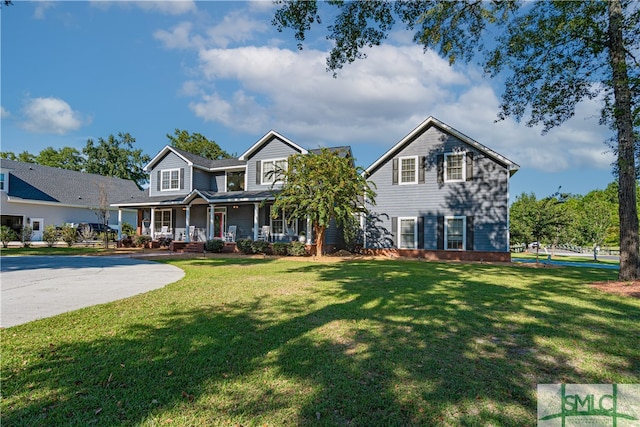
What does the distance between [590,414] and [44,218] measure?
37.2m

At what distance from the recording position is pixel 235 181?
23891 millimetres

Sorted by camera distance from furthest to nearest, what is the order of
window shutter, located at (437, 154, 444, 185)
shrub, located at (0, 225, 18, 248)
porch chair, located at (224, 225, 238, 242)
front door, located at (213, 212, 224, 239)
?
front door, located at (213, 212, 224, 239)
porch chair, located at (224, 225, 238, 242)
shrub, located at (0, 225, 18, 248)
window shutter, located at (437, 154, 444, 185)

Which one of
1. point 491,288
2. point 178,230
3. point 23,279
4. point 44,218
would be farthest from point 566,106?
point 44,218

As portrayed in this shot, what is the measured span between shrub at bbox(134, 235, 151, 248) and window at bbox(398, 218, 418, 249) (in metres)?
17.3

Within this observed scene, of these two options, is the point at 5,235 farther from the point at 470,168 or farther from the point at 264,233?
the point at 470,168

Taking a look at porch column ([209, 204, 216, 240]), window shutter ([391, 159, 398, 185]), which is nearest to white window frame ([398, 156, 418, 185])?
window shutter ([391, 159, 398, 185])

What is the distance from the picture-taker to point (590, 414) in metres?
2.81

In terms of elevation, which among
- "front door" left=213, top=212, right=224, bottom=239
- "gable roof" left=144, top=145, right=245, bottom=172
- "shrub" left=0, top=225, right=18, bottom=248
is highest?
"gable roof" left=144, top=145, right=245, bottom=172

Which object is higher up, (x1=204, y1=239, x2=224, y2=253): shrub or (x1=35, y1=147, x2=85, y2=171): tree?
(x1=35, y1=147, x2=85, y2=171): tree

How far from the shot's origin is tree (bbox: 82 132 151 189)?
47031mm

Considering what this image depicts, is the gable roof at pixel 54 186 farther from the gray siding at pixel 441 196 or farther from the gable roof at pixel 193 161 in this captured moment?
the gray siding at pixel 441 196

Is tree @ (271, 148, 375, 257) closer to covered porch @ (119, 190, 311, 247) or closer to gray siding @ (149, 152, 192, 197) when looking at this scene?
covered porch @ (119, 190, 311, 247)

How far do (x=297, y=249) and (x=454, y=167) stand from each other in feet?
31.9

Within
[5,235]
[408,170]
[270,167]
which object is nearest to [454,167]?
[408,170]
